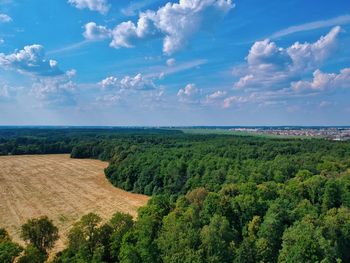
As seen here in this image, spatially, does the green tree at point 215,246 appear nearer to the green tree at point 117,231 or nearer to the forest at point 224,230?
the forest at point 224,230

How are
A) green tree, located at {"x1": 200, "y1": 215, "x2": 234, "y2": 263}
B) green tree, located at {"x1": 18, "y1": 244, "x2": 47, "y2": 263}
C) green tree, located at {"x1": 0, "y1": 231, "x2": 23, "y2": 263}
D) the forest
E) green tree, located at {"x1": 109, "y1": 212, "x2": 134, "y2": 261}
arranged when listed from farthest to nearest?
green tree, located at {"x1": 109, "y1": 212, "x2": 134, "y2": 261} → the forest → green tree, located at {"x1": 200, "y1": 215, "x2": 234, "y2": 263} → green tree, located at {"x1": 18, "y1": 244, "x2": 47, "y2": 263} → green tree, located at {"x1": 0, "y1": 231, "x2": 23, "y2": 263}

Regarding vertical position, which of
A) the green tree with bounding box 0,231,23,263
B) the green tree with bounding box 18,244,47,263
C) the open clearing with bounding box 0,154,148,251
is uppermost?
the green tree with bounding box 0,231,23,263

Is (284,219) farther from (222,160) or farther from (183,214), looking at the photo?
(222,160)

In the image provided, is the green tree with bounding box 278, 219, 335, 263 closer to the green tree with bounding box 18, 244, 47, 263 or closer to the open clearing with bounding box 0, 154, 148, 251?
the green tree with bounding box 18, 244, 47, 263

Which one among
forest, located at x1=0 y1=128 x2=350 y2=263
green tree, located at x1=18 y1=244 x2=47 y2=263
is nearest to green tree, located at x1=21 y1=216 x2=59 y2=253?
forest, located at x1=0 y1=128 x2=350 y2=263

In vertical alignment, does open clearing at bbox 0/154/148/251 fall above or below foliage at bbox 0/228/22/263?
below

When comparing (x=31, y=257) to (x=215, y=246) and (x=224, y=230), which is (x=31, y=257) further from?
(x=224, y=230)

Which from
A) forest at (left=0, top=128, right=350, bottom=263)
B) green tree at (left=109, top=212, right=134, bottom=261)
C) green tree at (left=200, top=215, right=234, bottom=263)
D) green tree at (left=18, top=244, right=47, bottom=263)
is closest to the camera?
green tree at (left=18, top=244, right=47, bottom=263)

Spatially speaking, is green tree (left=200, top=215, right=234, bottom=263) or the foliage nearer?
the foliage

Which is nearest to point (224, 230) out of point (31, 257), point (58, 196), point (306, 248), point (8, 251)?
point (306, 248)
